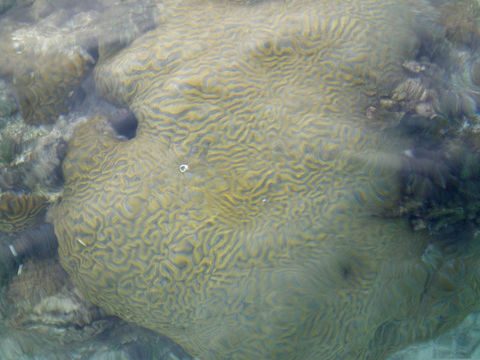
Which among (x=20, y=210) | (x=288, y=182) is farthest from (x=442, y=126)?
(x=20, y=210)

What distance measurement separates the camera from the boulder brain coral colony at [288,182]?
2.59 metres

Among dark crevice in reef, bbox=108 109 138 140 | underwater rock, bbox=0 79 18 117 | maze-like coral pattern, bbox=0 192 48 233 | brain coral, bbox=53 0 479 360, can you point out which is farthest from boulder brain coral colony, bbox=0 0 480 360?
underwater rock, bbox=0 79 18 117

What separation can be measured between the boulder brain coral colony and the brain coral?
1cm

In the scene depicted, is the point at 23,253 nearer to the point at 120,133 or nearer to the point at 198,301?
the point at 120,133

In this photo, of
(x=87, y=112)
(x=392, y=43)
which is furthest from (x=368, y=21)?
(x=87, y=112)

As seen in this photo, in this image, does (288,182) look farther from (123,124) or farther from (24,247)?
(24,247)

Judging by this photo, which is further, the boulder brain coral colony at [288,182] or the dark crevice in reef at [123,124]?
the dark crevice in reef at [123,124]

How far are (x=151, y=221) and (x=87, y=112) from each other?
131 centimetres

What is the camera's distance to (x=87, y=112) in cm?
313

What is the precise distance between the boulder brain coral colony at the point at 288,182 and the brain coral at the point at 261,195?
0.01 m

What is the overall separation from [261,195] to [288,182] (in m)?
0.24

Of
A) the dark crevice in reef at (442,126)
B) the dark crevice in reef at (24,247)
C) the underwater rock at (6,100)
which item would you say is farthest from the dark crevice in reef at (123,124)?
the dark crevice in reef at (442,126)

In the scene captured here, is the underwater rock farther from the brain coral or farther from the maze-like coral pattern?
the brain coral

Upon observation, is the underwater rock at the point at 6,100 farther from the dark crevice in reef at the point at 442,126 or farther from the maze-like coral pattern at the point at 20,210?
the dark crevice in reef at the point at 442,126
